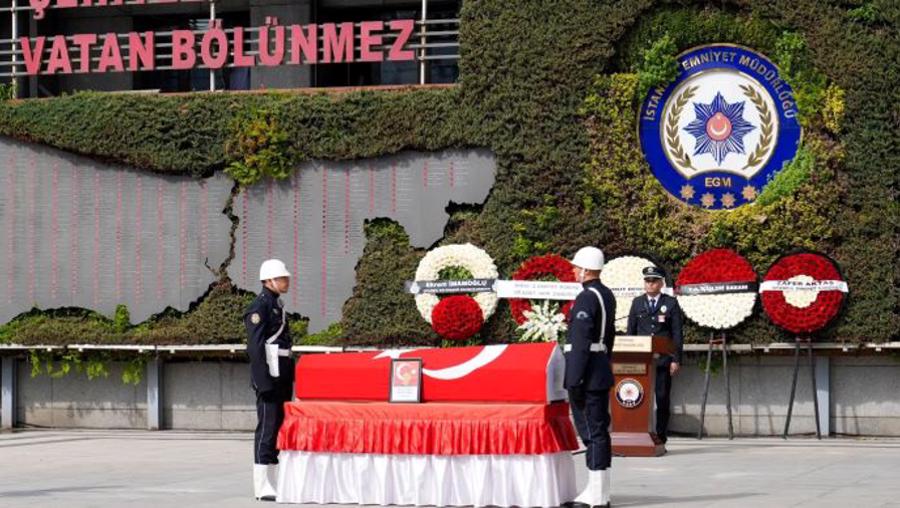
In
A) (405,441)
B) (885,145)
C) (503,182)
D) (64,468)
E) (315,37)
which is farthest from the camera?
(315,37)

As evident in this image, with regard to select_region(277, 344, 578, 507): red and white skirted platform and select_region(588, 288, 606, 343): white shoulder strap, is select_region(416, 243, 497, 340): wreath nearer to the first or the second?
select_region(277, 344, 578, 507): red and white skirted platform

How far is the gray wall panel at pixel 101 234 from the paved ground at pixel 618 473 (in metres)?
2.72

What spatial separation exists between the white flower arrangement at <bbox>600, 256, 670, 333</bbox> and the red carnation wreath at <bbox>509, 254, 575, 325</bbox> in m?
0.57

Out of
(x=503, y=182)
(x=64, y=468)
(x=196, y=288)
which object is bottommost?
(x=64, y=468)

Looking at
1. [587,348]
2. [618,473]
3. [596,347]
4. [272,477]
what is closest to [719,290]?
[618,473]

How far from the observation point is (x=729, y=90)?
22156 mm

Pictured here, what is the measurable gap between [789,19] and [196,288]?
890 centimetres

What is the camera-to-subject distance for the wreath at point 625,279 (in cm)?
2194

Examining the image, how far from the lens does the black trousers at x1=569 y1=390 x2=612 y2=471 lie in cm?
1315

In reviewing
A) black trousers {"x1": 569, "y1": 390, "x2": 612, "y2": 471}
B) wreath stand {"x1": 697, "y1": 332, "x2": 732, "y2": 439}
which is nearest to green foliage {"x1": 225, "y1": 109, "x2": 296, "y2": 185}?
wreath stand {"x1": 697, "y1": 332, "x2": 732, "y2": 439}

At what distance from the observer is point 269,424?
559 inches

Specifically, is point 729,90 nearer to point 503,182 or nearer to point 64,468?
point 503,182

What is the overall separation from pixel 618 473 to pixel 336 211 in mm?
8266

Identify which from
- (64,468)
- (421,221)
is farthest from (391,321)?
(64,468)
